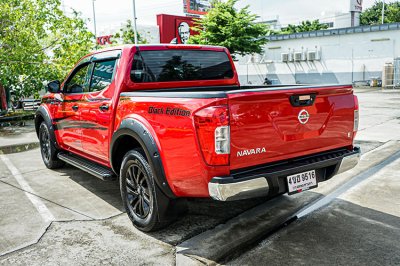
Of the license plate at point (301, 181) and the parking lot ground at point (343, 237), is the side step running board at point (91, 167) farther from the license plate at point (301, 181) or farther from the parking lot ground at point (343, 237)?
the license plate at point (301, 181)

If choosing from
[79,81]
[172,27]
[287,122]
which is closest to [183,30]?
[172,27]

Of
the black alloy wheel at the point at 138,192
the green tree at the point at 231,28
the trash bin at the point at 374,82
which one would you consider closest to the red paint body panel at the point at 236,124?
the black alloy wheel at the point at 138,192

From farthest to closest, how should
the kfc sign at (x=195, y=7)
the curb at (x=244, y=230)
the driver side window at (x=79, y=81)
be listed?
the kfc sign at (x=195, y=7), the driver side window at (x=79, y=81), the curb at (x=244, y=230)

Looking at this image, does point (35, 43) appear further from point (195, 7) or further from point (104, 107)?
point (195, 7)

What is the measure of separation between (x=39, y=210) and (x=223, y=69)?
2856 millimetres

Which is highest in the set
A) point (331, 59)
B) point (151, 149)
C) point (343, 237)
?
point (331, 59)

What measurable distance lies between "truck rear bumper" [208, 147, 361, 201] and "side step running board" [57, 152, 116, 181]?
170 cm

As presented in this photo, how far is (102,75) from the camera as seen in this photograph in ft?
15.5

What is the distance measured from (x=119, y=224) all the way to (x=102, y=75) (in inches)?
70.6

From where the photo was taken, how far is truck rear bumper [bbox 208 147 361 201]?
304cm

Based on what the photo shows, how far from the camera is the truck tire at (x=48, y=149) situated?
6240 millimetres

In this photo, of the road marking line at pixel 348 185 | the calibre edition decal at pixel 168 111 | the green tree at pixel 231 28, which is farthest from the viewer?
the green tree at pixel 231 28

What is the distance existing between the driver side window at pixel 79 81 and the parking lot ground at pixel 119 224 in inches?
54.2

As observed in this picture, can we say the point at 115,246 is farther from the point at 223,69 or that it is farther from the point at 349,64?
the point at 349,64
